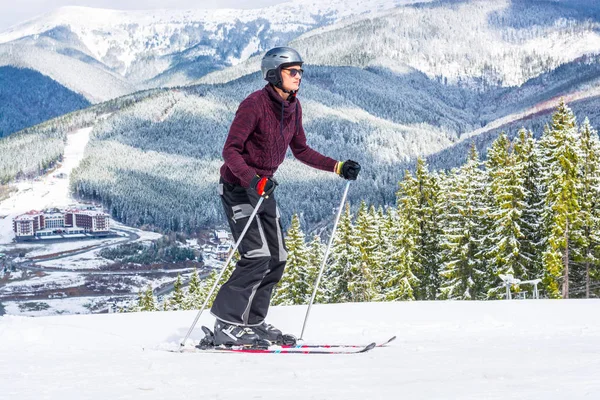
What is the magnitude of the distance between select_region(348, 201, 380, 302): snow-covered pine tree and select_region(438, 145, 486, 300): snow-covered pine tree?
378 cm

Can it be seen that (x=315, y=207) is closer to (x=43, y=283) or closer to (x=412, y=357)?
(x=43, y=283)

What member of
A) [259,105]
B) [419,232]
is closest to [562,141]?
[419,232]

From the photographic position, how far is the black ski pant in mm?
5270

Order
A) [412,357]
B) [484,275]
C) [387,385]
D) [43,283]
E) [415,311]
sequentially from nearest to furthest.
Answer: [387,385], [412,357], [415,311], [484,275], [43,283]

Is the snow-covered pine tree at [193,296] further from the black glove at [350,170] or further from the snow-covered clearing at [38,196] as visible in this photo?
the snow-covered clearing at [38,196]

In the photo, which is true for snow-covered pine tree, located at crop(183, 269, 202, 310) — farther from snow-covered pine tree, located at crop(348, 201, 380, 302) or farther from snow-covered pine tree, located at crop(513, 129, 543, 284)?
snow-covered pine tree, located at crop(513, 129, 543, 284)

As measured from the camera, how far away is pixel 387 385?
125 inches

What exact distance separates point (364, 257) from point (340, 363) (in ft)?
77.7

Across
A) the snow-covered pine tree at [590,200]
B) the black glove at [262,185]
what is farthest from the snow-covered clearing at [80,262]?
the black glove at [262,185]

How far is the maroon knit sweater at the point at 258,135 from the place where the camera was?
5004mm

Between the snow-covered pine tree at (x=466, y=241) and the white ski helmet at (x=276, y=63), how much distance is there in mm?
19102

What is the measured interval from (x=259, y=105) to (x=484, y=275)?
20.3 meters

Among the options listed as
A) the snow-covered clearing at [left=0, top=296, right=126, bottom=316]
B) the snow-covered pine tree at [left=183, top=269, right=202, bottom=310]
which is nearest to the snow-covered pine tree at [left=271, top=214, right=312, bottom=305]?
the snow-covered pine tree at [left=183, top=269, right=202, bottom=310]

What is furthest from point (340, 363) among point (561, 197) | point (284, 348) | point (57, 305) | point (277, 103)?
point (57, 305)
